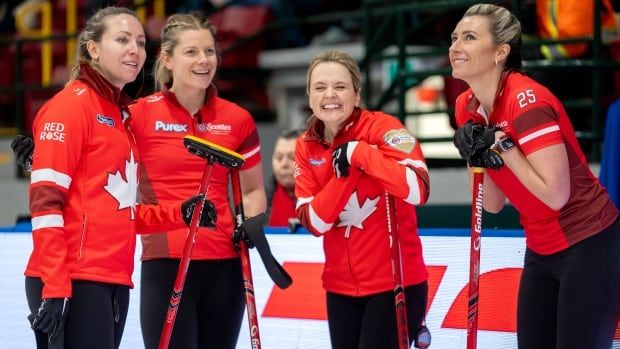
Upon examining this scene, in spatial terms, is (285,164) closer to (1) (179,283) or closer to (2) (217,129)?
(2) (217,129)

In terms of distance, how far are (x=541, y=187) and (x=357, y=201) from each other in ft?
2.34

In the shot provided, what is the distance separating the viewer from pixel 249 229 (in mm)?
4059

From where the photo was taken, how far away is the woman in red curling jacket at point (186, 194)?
162 inches

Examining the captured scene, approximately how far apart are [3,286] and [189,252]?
189cm

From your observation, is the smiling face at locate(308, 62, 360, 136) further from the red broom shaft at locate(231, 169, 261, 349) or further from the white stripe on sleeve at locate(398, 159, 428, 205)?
the red broom shaft at locate(231, 169, 261, 349)

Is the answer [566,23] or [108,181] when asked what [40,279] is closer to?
[108,181]

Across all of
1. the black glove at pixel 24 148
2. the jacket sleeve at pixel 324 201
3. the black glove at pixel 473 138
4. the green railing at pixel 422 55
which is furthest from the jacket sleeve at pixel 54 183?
the green railing at pixel 422 55

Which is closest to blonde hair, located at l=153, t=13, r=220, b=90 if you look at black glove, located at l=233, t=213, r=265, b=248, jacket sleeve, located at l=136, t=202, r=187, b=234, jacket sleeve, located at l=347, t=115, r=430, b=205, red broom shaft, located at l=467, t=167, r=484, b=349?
jacket sleeve, located at l=136, t=202, r=187, b=234

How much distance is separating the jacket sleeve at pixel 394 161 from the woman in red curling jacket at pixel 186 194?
0.67 metres

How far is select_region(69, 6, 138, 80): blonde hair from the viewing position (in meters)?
3.83

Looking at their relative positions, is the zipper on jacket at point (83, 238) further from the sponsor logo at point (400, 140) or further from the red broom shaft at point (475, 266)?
the red broom shaft at point (475, 266)

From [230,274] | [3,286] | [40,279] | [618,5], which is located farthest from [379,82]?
[40,279]

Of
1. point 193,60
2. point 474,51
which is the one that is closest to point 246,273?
point 193,60

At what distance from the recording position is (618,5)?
7000 millimetres
